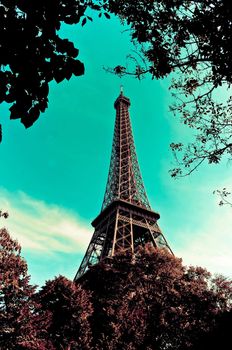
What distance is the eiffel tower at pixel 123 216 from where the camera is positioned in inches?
1540

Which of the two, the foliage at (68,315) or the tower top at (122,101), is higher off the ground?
the tower top at (122,101)

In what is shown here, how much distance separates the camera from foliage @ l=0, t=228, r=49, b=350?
47.9ft

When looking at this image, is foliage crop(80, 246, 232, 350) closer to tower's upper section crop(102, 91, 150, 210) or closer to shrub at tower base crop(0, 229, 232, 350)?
shrub at tower base crop(0, 229, 232, 350)

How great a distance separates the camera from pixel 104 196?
167 feet

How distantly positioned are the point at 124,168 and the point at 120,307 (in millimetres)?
34391

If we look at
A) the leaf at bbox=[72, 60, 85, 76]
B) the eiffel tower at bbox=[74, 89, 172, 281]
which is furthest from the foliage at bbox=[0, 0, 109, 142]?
the eiffel tower at bbox=[74, 89, 172, 281]

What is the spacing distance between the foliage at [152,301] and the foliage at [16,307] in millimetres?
5659

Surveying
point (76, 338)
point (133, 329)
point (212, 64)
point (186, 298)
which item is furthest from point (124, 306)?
point (212, 64)

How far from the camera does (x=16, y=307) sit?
51.0 ft

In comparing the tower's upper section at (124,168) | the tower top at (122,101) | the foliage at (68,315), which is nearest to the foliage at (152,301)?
the foliage at (68,315)

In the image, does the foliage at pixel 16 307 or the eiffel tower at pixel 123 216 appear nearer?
the foliage at pixel 16 307

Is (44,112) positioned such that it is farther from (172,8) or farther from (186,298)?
(186,298)

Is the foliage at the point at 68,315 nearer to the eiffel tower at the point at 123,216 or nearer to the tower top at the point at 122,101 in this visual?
the eiffel tower at the point at 123,216

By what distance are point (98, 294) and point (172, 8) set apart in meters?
25.7
